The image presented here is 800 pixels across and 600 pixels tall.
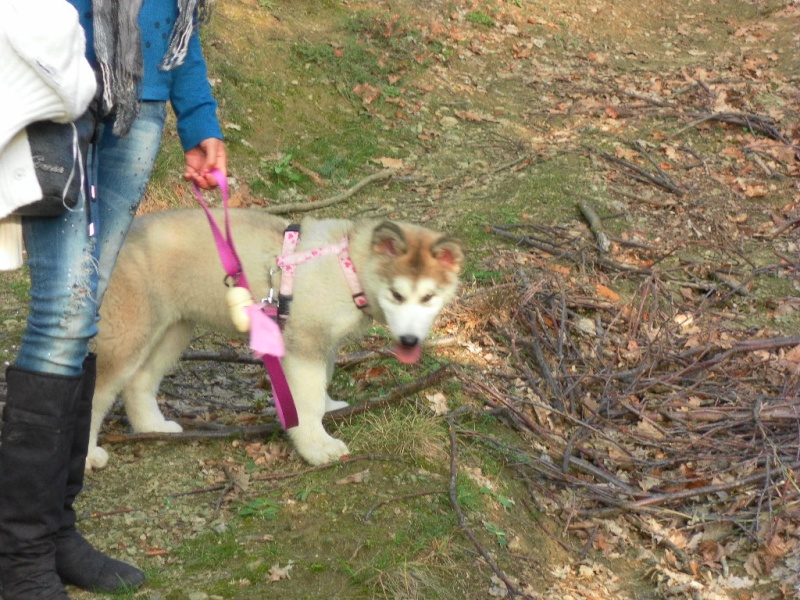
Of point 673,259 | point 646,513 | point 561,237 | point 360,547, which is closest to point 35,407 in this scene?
point 360,547

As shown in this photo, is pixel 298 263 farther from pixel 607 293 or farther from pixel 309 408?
pixel 607 293

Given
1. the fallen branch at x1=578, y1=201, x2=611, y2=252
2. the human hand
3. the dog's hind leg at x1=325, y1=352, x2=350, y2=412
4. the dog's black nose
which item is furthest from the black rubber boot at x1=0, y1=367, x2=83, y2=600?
the fallen branch at x1=578, y1=201, x2=611, y2=252

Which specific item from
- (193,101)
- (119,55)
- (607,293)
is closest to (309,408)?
(193,101)

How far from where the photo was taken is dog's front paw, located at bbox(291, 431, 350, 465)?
407cm

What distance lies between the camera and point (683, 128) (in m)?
8.98

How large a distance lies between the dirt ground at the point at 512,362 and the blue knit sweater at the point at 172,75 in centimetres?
161

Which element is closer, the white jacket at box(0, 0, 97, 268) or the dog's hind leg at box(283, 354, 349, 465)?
the white jacket at box(0, 0, 97, 268)

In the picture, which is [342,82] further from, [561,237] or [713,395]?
[713,395]

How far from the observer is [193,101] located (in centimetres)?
321

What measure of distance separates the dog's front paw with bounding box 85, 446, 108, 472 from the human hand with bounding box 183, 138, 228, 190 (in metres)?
1.45

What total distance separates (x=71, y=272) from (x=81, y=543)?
1.02 m

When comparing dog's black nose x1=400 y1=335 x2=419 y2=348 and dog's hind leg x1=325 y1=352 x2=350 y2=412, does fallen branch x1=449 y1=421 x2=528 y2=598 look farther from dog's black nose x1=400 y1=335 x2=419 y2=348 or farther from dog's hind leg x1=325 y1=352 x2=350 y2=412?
dog's hind leg x1=325 y1=352 x2=350 y2=412

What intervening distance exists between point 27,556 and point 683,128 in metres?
7.94

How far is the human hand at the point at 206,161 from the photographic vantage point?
3.24 metres
